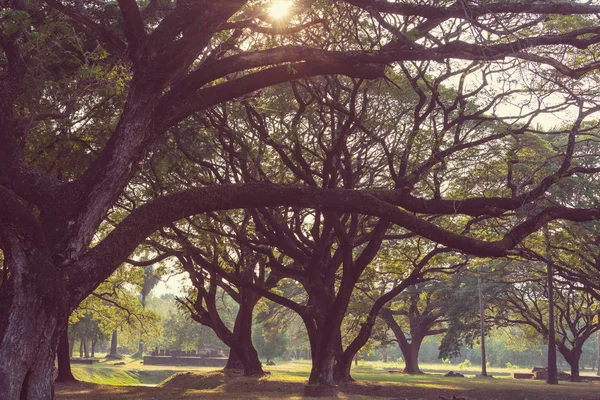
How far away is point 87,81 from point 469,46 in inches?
312

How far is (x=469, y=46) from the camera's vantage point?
34.4 ft

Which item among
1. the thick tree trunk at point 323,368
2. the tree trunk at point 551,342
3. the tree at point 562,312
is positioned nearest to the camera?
the thick tree trunk at point 323,368

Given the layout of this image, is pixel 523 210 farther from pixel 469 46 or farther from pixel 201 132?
pixel 201 132

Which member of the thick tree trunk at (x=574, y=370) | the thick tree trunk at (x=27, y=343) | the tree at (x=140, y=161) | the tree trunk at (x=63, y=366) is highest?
the tree at (x=140, y=161)

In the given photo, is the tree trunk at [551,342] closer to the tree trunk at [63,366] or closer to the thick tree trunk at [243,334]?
the thick tree trunk at [243,334]

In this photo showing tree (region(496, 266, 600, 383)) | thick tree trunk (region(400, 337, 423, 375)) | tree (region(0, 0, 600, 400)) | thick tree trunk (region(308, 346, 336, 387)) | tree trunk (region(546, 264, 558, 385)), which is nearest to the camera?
tree (region(0, 0, 600, 400))

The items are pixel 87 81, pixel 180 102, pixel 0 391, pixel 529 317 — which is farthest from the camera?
pixel 529 317

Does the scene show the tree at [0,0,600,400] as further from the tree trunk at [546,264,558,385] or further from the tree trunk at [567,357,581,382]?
the tree trunk at [567,357,581,382]

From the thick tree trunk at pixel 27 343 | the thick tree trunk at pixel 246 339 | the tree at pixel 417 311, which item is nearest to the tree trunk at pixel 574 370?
the tree at pixel 417 311

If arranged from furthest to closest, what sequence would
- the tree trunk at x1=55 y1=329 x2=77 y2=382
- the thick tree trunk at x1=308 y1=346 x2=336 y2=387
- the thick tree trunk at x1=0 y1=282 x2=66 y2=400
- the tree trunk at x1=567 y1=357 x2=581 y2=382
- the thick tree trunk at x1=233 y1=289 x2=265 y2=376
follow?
the tree trunk at x1=567 y1=357 x2=581 y2=382, the thick tree trunk at x1=233 y1=289 x2=265 y2=376, the tree trunk at x1=55 y1=329 x2=77 y2=382, the thick tree trunk at x1=308 y1=346 x2=336 y2=387, the thick tree trunk at x1=0 y1=282 x2=66 y2=400

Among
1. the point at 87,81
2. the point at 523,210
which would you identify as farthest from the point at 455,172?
the point at 87,81

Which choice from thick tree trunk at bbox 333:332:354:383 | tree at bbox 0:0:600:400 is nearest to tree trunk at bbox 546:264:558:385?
thick tree trunk at bbox 333:332:354:383

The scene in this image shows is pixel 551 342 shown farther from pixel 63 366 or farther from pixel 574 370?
pixel 63 366

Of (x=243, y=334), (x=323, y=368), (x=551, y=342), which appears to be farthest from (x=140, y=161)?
(x=551, y=342)
